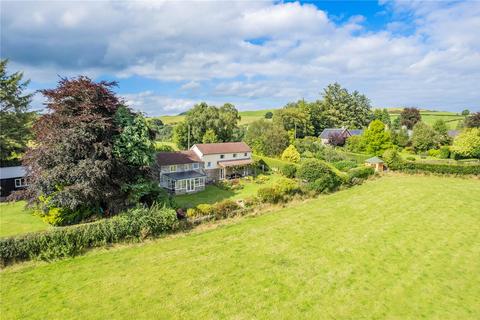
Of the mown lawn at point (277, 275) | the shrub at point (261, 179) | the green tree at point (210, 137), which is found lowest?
the mown lawn at point (277, 275)

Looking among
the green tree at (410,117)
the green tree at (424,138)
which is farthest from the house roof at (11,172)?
the green tree at (410,117)

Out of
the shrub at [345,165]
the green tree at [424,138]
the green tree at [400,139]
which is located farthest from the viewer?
the green tree at [400,139]

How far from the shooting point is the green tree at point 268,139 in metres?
46.7

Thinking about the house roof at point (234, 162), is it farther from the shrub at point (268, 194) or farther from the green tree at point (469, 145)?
the green tree at point (469, 145)

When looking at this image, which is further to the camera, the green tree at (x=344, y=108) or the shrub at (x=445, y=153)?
the green tree at (x=344, y=108)

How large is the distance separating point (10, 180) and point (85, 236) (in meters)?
16.8

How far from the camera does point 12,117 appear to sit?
29.9 meters

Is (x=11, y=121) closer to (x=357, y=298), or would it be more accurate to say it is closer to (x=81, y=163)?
(x=81, y=163)

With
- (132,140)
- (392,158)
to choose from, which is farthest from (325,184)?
(132,140)

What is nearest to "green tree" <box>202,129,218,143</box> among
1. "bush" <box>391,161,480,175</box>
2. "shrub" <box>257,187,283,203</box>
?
"shrub" <box>257,187,283,203</box>

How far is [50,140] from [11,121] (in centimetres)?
1664

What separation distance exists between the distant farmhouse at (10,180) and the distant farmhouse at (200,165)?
13051 mm

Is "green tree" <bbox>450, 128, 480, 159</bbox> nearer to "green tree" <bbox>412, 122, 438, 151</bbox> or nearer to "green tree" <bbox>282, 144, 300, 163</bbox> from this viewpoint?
"green tree" <bbox>412, 122, 438, 151</bbox>

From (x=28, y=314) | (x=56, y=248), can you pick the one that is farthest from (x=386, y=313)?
(x=56, y=248)
